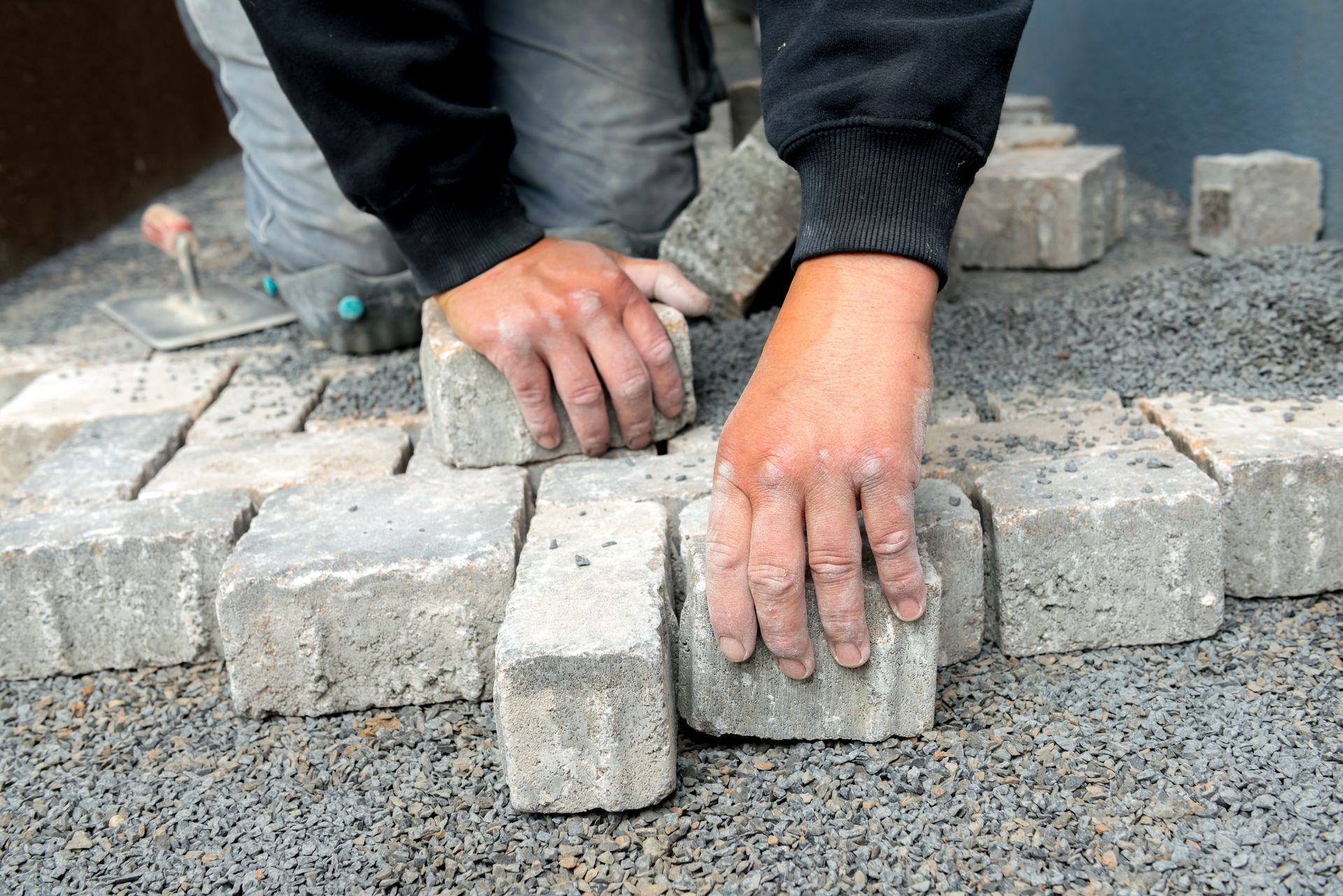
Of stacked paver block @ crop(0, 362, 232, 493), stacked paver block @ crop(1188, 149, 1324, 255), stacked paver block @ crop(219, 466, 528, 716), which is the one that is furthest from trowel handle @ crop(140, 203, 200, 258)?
stacked paver block @ crop(1188, 149, 1324, 255)

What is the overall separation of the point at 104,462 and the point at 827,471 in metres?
1.49

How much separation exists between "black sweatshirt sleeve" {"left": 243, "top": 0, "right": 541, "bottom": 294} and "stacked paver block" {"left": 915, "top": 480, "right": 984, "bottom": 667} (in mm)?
882

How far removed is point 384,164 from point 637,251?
3.42 ft

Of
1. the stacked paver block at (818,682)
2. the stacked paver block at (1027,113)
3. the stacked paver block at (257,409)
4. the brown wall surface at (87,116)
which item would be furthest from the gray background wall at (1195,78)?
the brown wall surface at (87,116)

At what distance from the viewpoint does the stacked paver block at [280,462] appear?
2033 mm

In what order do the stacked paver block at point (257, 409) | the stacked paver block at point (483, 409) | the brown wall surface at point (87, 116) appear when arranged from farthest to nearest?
1. the brown wall surface at point (87, 116)
2. the stacked paver block at point (257, 409)
3. the stacked paver block at point (483, 409)

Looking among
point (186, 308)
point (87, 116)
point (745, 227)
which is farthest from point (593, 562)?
point (87, 116)

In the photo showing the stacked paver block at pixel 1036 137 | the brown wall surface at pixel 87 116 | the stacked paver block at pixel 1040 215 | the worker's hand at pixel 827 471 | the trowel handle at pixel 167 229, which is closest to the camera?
the worker's hand at pixel 827 471

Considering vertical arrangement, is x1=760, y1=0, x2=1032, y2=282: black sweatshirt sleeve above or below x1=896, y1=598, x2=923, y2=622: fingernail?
above

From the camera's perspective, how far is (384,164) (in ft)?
6.47

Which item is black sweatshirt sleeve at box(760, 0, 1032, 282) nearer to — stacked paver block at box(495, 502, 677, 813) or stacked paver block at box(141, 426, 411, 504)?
stacked paver block at box(495, 502, 677, 813)

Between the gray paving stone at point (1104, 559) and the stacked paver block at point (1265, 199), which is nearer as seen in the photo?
the gray paving stone at point (1104, 559)

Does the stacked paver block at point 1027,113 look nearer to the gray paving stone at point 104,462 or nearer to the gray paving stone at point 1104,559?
the gray paving stone at point 1104,559

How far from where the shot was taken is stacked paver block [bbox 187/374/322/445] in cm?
231
